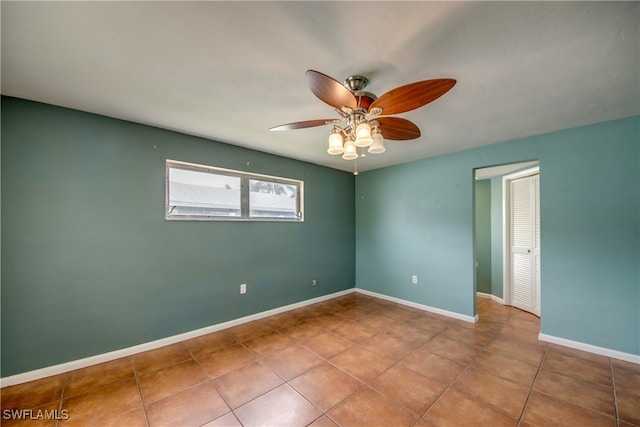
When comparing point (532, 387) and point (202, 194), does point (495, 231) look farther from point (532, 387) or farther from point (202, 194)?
A: point (202, 194)

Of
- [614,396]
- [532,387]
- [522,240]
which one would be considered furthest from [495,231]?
[532,387]

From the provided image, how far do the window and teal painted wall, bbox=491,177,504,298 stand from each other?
3.40 m

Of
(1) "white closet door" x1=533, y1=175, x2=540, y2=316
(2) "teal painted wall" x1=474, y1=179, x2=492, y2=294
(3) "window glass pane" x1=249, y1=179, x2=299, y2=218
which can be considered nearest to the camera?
(3) "window glass pane" x1=249, y1=179, x2=299, y2=218

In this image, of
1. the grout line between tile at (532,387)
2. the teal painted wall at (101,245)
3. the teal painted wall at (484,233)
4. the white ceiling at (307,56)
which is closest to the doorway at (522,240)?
the teal painted wall at (484,233)

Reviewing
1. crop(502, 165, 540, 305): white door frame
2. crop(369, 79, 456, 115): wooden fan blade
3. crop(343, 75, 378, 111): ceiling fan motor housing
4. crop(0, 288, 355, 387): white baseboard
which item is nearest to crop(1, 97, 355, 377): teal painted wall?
crop(0, 288, 355, 387): white baseboard

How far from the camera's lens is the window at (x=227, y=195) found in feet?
9.30

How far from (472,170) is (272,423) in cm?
357

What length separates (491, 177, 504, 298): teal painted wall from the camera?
4.28m

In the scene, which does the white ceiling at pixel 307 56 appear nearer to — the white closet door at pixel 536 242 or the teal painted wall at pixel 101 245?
the teal painted wall at pixel 101 245

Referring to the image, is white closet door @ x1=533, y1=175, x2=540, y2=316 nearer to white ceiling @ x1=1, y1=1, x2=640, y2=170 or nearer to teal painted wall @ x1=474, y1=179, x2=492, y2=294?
teal painted wall @ x1=474, y1=179, x2=492, y2=294

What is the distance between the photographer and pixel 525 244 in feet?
12.7

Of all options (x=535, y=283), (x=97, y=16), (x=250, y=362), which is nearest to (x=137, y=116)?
(x=97, y=16)

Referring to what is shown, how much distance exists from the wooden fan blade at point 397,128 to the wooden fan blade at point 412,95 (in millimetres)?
170

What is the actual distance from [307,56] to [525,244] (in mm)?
4250
